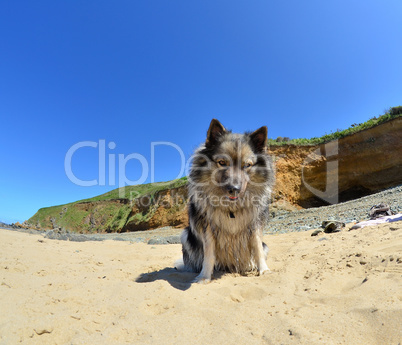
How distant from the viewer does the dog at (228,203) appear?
135 inches

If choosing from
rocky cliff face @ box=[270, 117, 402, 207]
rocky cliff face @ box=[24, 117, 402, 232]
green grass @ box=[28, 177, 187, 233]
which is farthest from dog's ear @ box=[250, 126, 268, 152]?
green grass @ box=[28, 177, 187, 233]

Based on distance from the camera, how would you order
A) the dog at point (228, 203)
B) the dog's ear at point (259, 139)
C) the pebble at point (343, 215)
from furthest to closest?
the pebble at point (343, 215)
the dog's ear at point (259, 139)
the dog at point (228, 203)

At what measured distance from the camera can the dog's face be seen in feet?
11.2

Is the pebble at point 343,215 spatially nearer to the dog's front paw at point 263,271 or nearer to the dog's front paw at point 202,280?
the dog's front paw at point 263,271

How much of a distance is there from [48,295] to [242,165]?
2851 mm

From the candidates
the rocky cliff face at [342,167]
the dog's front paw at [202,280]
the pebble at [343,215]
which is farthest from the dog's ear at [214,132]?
the rocky cliff face at [342,167]

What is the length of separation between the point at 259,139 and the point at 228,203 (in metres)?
1.27

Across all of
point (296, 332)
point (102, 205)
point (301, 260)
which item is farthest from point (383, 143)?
point (102, 205)

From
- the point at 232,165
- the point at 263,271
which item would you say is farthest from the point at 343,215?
the point at 232,165

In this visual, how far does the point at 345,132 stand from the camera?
17.6 metres

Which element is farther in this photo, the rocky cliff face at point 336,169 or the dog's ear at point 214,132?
the rocky cliff face at point 336,169

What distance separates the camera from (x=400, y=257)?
2342mm

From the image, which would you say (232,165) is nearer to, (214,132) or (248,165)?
(248,165)

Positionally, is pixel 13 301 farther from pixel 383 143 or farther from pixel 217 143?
pixel 383 143
